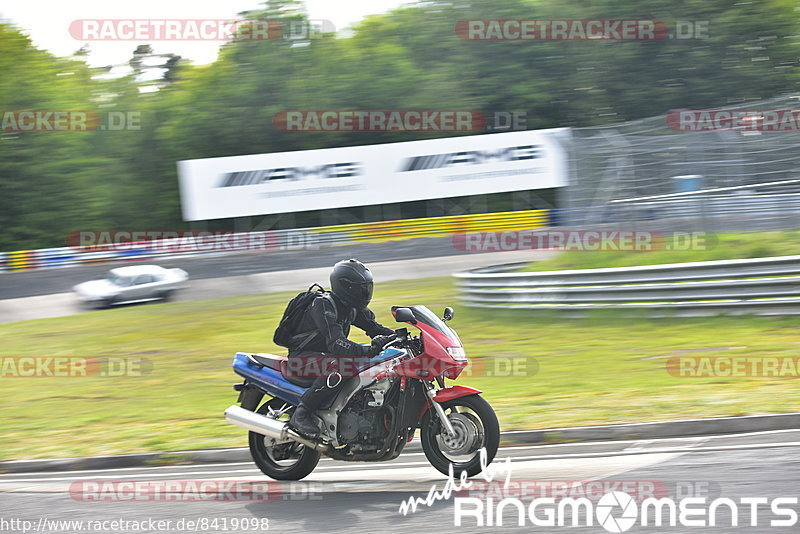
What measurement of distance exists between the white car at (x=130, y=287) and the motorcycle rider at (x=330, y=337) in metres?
18.6

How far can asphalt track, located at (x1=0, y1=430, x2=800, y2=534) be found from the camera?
219 inches

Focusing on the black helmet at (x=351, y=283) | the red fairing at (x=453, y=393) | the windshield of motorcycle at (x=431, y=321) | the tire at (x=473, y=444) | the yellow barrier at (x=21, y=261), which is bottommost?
the yellow barrier at (x=21, y=261)

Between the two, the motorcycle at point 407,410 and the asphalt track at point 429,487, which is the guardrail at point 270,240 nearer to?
the asphalt track at point 429,487

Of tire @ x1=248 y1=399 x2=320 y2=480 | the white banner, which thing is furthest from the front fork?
the white banner

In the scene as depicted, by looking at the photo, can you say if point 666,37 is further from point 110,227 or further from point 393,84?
point 110,227

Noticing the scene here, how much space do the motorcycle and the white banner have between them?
97.6 ft

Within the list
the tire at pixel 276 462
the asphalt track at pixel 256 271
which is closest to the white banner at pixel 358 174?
the asphalt track at pixel 256 271

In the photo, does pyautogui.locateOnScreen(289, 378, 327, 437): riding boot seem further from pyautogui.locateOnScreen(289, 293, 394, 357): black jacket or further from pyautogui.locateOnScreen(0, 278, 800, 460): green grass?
pyautogui.locateOnScreen(0, 278, 800, 460): green grass

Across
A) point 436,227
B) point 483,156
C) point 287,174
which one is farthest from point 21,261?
point 483,156

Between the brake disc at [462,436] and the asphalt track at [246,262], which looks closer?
the brake disc at [462,436]

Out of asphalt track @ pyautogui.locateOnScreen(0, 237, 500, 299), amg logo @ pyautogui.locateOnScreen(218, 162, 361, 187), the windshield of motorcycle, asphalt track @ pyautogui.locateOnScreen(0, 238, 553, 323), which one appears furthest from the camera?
amg logo @ pyautogui.locateOnScreen(218, 162, 361, 187)

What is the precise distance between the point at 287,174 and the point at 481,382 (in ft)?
85.4

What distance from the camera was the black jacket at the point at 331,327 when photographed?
655cm

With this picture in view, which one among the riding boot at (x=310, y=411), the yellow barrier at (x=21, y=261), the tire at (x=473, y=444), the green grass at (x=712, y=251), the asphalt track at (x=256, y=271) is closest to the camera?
the tire at (x=473, y=444)
